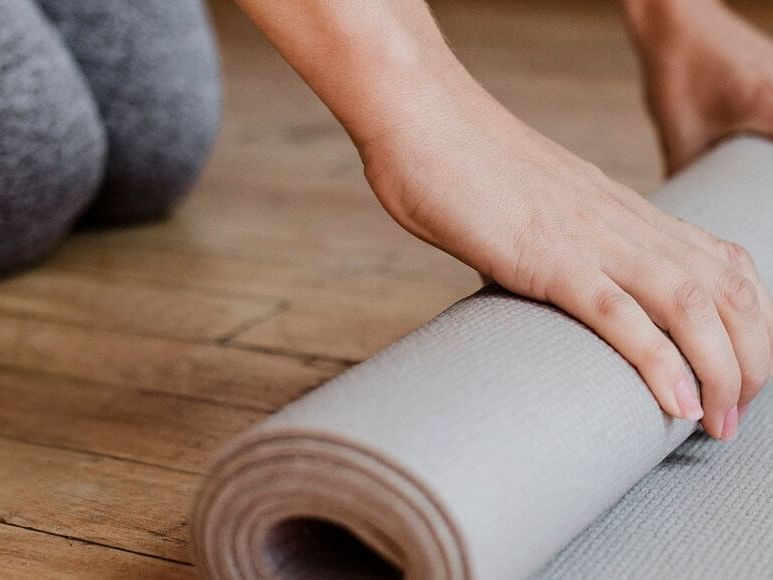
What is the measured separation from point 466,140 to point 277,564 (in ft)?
1.00

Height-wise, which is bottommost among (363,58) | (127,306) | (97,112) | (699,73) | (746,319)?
(127,306)

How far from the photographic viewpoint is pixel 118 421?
1048 millimetres

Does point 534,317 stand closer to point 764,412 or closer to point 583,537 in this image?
point 583,537

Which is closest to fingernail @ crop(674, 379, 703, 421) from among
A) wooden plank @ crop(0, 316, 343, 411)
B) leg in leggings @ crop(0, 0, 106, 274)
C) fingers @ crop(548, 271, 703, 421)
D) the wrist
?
fingers @ crop(548, 271, 703, 421)

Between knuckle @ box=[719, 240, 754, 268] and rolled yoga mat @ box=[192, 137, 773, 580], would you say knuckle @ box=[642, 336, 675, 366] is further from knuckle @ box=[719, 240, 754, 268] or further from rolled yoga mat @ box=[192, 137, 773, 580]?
knuckle @ box=[719, 240, 754, 268]

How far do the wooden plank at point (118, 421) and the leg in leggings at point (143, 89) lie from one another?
19.9 inches

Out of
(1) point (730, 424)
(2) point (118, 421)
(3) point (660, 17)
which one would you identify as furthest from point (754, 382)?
(3) point (660, 17)

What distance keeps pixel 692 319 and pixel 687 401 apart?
1.9 inches

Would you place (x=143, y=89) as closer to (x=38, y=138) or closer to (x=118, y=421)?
(x=38, y=138)

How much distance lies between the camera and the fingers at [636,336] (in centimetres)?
66

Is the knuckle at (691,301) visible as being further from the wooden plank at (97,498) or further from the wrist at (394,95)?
the wooden plank at (97,498)

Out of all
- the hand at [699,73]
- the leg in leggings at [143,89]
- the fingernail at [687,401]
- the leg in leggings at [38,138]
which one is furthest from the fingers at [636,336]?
the leg in leggings at [143,89]

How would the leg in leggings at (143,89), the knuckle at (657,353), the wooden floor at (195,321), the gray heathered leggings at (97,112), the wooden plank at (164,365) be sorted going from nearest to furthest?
the knuckle at (657,353)
the wooden floor at (195,321)
the wooden plank at (164,365)
the gray heathered leggings at (97,112)
the leg in leggings at (143,89)

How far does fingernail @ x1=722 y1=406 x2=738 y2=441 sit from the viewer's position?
27.9 inches
